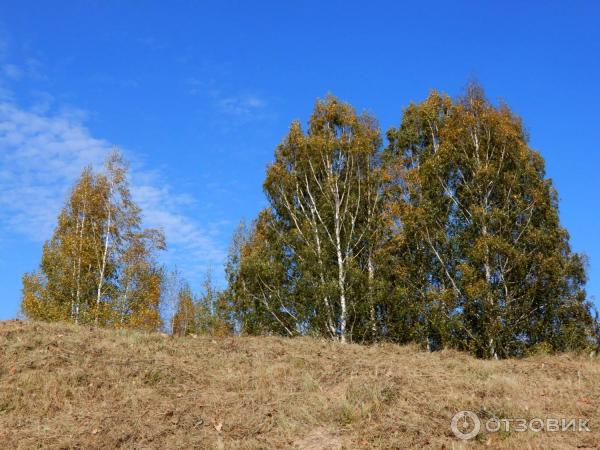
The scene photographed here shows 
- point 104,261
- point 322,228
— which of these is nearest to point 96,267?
point 104,261

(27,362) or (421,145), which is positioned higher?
(421,145)

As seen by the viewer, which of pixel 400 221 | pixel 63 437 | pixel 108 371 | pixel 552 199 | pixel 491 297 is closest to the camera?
pixel 63 437

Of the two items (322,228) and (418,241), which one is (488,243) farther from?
(322,228)

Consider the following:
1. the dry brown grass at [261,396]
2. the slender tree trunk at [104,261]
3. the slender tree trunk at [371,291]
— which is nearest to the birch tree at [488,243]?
the slender tree trunk at [371,291]

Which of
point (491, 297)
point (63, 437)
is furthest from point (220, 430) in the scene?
point (491, 297)

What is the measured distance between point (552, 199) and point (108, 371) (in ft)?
72.6

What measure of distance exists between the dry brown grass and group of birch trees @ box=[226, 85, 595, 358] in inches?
307

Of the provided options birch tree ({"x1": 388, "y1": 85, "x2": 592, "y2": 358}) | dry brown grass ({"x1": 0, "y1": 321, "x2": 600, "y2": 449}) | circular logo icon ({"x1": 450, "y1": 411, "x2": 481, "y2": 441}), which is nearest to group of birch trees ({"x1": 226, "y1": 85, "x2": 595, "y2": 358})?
birch tree ({"x1": 388, "y1": 85, "x2": 592, "y2": 358})

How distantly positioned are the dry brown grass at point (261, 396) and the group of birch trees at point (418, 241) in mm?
7798

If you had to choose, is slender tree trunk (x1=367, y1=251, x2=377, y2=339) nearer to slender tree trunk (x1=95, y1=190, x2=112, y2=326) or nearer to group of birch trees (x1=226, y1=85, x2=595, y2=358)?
group of birch trees (x1=226, y1=85, x2=595, y2=358)

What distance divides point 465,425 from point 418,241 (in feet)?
56.3

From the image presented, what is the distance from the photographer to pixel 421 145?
1272 inches

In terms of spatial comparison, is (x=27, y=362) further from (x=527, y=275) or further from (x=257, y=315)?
(x=527, y=275)

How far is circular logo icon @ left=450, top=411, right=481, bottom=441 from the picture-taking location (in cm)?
1069
